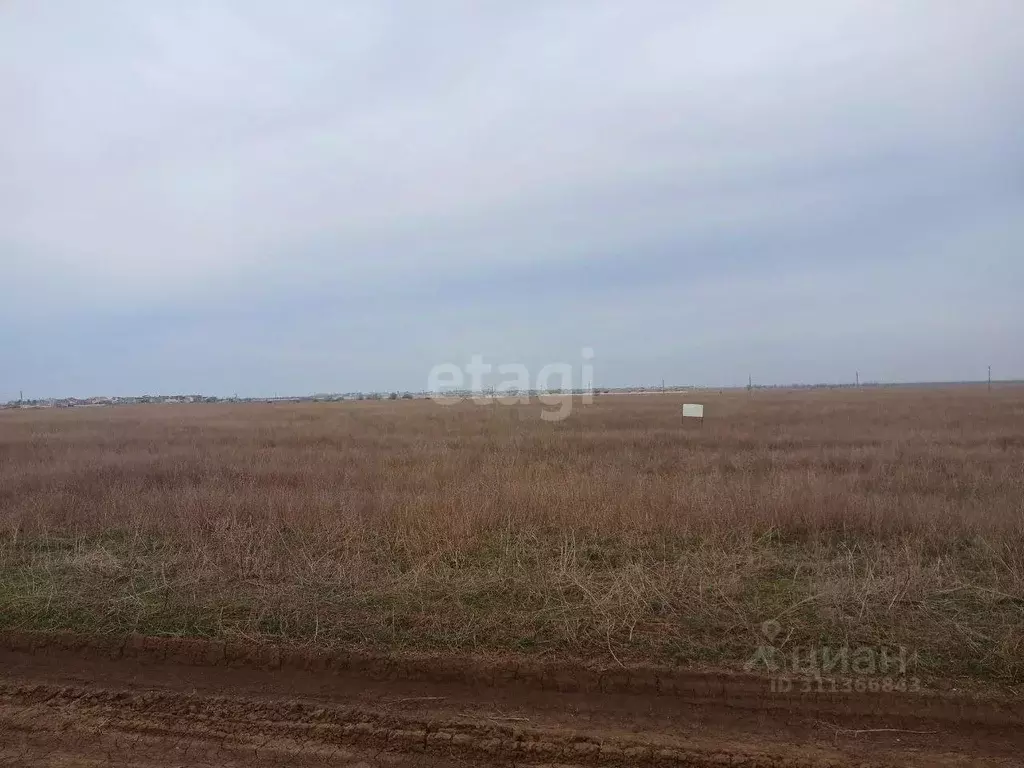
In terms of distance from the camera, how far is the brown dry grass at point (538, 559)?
465 centimetres

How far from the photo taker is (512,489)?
893cm

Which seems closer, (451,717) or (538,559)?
(451,717)

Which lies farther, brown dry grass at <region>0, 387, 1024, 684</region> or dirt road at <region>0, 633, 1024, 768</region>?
brown dry grass at <region>0, 387, 1024, 684</region>

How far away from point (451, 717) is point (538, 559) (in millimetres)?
2690

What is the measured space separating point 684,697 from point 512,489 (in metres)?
5.20

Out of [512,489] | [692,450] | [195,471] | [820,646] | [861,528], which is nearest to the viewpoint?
[820,646]

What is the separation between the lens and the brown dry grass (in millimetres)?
4652

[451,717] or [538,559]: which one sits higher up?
[538,559]

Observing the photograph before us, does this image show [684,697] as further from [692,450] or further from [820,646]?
[692,450]

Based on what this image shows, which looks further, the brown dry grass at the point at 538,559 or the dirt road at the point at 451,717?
the brown dry grass at the point at 538,559

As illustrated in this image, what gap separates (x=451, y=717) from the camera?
368 centimetres

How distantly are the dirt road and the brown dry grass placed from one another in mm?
311

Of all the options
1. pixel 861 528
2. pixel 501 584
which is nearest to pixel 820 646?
pixel 501 584

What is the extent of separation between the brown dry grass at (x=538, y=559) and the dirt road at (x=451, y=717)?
31 cm
